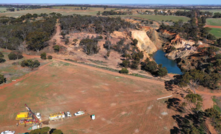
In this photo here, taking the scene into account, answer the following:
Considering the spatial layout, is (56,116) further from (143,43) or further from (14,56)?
(143,43)

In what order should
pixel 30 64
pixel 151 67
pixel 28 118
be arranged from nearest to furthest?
pixel 28 118
pixel 30 64
pixel 151 67

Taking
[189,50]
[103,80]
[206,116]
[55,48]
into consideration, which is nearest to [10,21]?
[55,48]

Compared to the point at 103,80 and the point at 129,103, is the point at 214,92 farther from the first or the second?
the point at 103,80

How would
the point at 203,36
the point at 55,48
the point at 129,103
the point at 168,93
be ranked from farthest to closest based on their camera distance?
1. the point at 203,36
2. the point at 55,48
3. the point at 168,93
4. the point at 129,103

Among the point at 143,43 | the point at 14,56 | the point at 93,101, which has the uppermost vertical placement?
the point at 143,43

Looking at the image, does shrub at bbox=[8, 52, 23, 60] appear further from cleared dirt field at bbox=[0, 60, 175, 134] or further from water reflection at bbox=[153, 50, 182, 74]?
water reflection at bbox=[153, 50, 182, 74]

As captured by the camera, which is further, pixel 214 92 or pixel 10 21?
pixel 10 21

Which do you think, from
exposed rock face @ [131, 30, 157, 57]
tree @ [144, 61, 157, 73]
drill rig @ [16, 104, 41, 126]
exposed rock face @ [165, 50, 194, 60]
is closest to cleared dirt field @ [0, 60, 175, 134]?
drill rig @ [16, 104, 41, 126]

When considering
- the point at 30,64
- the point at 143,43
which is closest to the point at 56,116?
the point at 30,64
